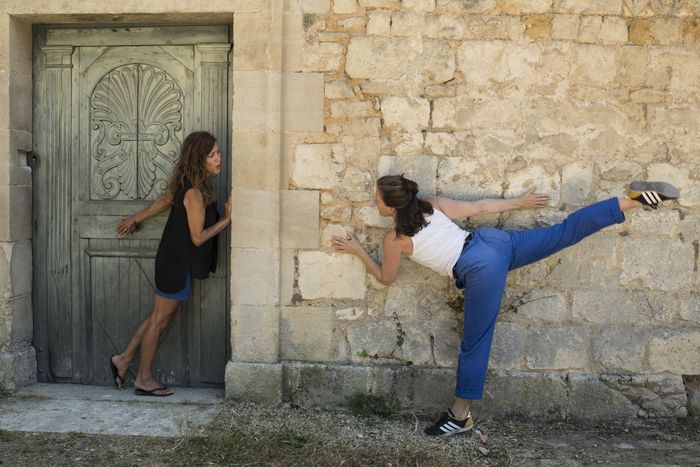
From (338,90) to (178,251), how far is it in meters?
1.43

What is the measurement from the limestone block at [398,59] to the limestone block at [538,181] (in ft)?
2.45

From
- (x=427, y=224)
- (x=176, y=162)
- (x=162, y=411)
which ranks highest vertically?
(x=176, y=162)

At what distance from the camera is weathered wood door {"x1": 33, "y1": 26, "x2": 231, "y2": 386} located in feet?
14.7

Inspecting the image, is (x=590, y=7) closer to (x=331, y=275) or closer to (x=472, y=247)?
(x=472, y=247)

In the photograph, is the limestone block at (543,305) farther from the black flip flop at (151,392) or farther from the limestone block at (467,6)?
the black flip flop at (151,392)

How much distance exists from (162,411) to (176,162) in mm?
1625

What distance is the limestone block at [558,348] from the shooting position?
4109 millimetres

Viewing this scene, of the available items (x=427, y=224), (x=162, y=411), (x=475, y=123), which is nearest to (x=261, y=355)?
(x=162, y=411)

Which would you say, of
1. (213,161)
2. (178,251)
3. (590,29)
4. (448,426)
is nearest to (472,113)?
(590,29)

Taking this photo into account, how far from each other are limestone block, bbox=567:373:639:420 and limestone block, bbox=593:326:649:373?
150 millimetres

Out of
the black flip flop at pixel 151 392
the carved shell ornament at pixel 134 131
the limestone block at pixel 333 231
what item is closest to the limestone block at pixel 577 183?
the limestone block at pixel 333 231

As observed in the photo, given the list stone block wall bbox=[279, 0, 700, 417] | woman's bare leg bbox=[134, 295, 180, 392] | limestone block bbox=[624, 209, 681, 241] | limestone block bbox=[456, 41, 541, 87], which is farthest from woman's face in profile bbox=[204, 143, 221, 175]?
limestone block bbox=[624, 209, 681, 241]

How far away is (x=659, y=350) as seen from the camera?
4086 mm

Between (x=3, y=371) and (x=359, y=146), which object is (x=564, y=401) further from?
(x=3, y=371)
